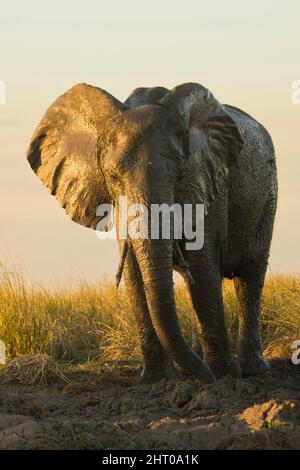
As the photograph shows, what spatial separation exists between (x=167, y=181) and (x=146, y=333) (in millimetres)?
1832

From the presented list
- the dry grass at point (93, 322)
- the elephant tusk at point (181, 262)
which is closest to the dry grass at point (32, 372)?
the dry grass at point (93, 322)

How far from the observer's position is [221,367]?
389 inches

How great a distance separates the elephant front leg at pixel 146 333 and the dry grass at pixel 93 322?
8.78 feet

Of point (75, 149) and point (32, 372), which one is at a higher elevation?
point (75, 149)

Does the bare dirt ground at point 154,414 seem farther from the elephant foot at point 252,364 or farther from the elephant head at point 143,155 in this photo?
the elephant head at point 143,155

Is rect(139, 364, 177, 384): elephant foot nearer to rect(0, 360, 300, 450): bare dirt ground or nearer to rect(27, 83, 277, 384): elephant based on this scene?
rect(27, 83, 277, 384): elephant

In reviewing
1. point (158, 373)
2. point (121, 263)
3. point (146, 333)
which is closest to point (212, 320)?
point (146, 333)

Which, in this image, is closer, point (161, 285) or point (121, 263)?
point (161, 285)

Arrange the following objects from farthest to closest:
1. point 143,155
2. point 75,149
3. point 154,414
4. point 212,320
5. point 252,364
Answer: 1. point 252,364
2. point 212,320
3. point 75,149
4. point 154,414
5. point 143,155

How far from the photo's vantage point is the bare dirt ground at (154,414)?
301 inches

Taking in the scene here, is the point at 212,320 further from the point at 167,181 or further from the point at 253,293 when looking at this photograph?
the point at 253,293

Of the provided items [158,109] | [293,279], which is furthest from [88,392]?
[293,279]
